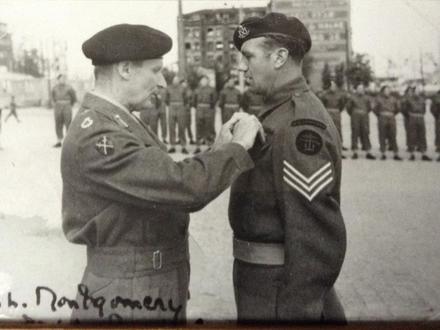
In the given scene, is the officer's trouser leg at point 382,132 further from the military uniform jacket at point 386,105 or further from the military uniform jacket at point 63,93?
the military uniform jacket at point 63,93

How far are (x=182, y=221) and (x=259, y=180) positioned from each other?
0.23 metres

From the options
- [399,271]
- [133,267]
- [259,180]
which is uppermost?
[259,180]

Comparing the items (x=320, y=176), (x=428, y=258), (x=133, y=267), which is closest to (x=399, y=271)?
(x=428, y=258)

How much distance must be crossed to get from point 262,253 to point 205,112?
0.68 metres

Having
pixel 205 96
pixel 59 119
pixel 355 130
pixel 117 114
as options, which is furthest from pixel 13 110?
pixel 355 130

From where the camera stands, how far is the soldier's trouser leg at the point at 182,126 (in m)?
1.74

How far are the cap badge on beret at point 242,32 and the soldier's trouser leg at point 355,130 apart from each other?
0.50m

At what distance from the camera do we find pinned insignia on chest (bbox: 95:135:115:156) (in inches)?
52.2

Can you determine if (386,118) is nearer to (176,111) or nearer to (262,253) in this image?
(176,111)

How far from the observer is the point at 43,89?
1.71 meters

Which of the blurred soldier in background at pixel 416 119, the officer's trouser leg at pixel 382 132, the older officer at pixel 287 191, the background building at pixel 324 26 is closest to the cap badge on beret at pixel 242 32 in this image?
the older officer at pixel 287 191

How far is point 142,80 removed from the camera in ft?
4.70

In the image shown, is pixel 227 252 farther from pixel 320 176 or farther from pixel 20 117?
pixel 20 117

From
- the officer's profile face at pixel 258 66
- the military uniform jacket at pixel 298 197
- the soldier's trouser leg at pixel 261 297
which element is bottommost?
the soldier's trouser leg at pixel 261 297
